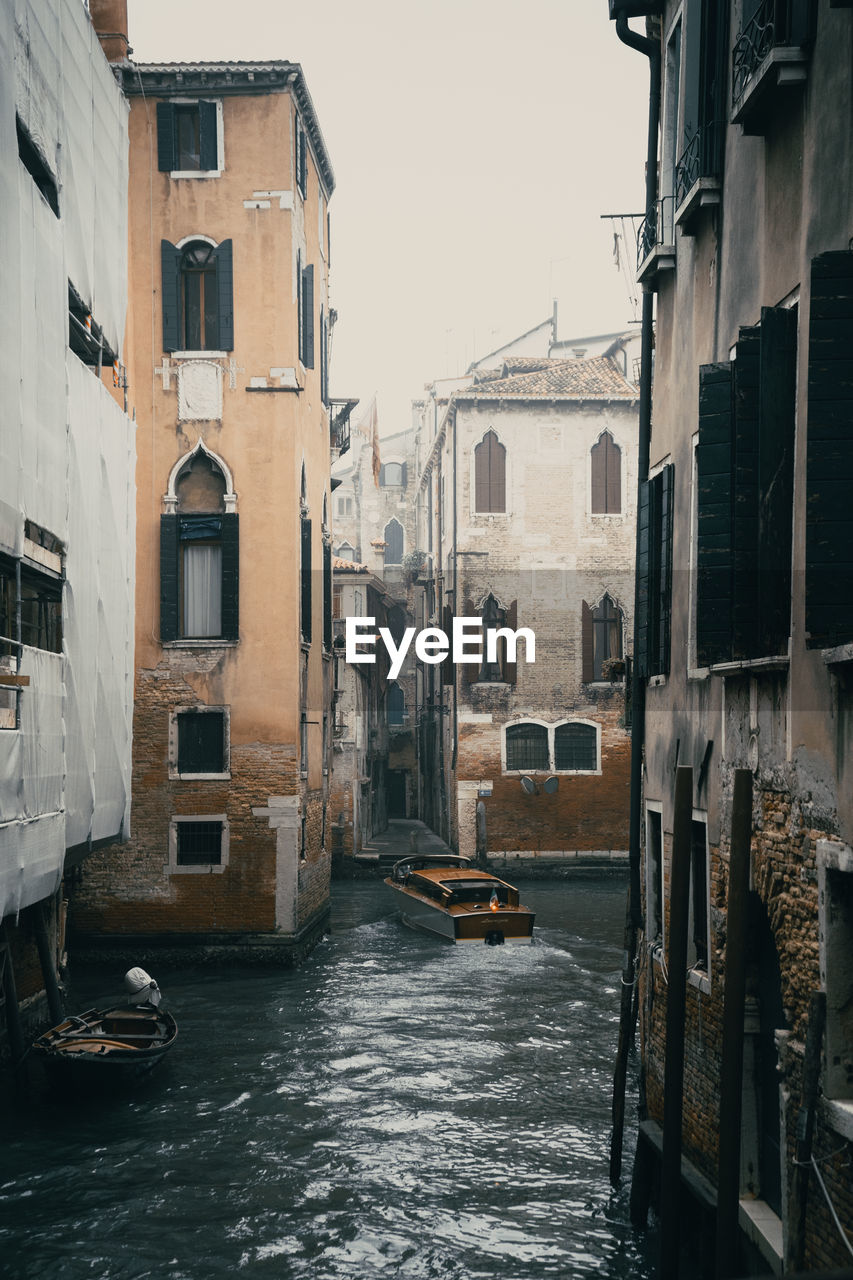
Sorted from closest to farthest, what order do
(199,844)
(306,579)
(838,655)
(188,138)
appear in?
(838,655) < (199,844) < (188,138) < (306,579)

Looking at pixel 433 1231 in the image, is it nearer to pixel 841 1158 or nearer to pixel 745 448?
pixel 841 1158

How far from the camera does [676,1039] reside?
6.57 meters

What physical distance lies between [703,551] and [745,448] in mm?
591

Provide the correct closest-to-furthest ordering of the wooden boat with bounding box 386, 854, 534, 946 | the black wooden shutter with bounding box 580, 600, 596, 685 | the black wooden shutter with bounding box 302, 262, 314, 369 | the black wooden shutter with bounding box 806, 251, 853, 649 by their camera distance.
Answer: the black wooden shutter with bounding box 806, 251, 853, 649 → the black wooden shutter with bounding box 302, 262, 314, 369 → the wooden boat with bounding box 386, 854, 534, 946 → the black wooden shutter with bounding box 580, 600, 596, 685

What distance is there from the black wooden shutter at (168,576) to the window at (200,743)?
4.04 ft

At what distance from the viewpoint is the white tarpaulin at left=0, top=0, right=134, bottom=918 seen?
9922mm

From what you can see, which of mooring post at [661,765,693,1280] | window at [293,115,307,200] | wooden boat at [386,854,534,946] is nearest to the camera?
mooring post at [661,765,693,1280]

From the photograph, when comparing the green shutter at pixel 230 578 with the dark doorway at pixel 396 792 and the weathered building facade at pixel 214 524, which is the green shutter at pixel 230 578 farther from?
the dark doorway at pixel 396 792

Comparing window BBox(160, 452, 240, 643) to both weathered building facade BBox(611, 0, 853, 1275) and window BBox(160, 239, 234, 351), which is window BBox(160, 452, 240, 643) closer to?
window BBox(160, 239, 234, 351)

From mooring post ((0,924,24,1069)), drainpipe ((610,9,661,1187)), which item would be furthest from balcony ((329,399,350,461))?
drainpipe ((610,9,661,1187))

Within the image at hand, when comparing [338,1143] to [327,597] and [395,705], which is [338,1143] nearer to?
[327,597]

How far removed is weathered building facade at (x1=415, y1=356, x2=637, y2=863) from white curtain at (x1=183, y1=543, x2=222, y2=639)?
11972 mm

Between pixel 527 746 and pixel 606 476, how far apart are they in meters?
6.57

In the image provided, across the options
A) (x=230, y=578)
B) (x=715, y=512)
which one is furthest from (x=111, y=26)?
(x=715, y=512)
